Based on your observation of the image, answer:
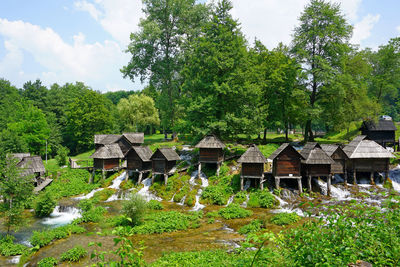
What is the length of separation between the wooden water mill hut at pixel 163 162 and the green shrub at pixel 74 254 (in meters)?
15.7

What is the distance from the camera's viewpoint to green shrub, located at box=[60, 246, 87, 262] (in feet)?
48.9

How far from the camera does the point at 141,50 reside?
47.2 m

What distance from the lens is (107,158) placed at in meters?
36.2

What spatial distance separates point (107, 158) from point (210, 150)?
1515cm

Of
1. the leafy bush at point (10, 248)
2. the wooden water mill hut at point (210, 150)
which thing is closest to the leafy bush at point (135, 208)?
the leafy bush at point (10, 248)

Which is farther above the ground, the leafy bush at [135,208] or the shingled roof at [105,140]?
the shingled roof at [105,140]

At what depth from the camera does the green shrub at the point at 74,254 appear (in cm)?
1490

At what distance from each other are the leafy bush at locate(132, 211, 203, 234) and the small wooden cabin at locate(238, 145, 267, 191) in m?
7.31

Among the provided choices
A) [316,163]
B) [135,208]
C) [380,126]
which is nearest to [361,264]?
[135,208]

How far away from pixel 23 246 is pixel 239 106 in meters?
26.9

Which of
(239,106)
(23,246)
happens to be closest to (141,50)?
(239,106)

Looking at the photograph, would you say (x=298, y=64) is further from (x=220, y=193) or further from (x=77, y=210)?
(x=77, y=210)

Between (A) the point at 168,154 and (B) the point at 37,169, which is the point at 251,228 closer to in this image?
(A) the point at 168,154

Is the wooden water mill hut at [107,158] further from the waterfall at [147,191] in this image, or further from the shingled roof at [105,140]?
the waterfall at [147,191]
